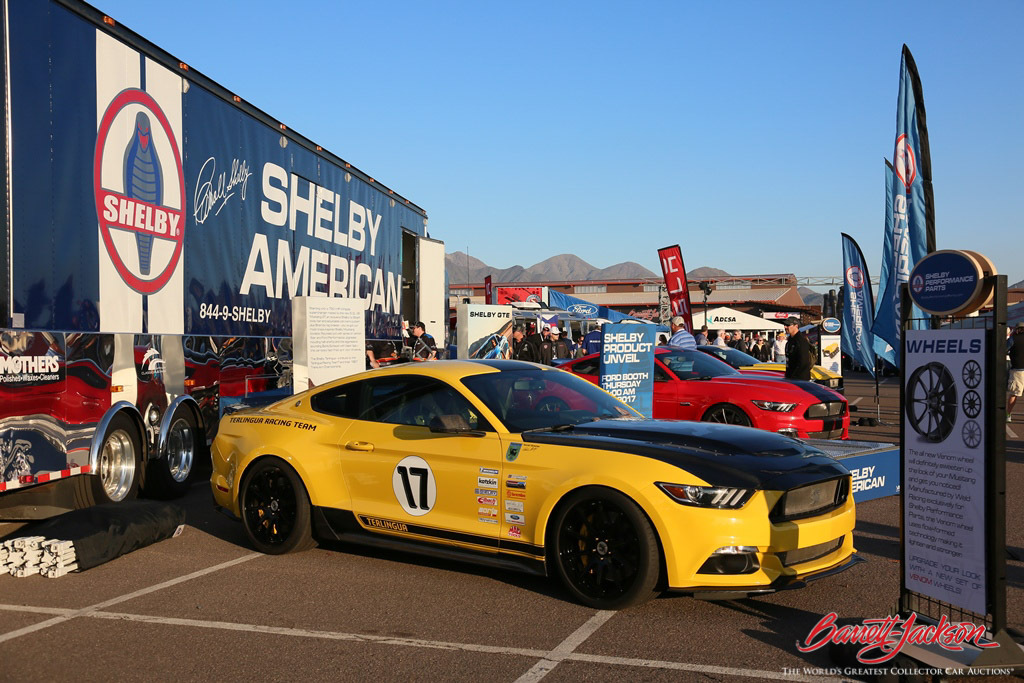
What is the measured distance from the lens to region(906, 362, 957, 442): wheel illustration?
170 inches

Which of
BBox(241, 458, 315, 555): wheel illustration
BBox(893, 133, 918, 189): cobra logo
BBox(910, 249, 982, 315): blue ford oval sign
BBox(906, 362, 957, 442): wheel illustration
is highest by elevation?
BBox(893, 133, 918, 189): cobra logo

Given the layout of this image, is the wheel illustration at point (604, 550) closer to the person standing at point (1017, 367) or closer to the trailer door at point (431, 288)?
the person standing at point (1017, 367)

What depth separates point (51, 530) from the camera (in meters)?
6.55

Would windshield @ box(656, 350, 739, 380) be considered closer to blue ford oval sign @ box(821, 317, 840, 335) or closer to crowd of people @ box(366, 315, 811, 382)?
crowd of people @ box(366, 315, 811, 382)

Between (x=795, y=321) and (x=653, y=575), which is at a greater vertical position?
(x=795, y=321)

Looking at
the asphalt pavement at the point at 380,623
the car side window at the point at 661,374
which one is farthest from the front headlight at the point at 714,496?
the car side window at the point at 661,374

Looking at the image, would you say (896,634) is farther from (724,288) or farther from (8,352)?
(724,288)

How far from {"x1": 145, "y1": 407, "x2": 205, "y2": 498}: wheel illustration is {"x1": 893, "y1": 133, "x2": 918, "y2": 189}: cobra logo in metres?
11.0

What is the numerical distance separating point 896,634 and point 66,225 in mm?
6283

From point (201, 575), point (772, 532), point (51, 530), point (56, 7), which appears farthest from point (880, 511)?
point (56, 7)

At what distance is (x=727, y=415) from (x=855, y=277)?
1025 centimetres

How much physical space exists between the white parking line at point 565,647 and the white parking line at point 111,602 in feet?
8.77

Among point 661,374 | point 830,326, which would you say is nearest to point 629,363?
point 661,374
